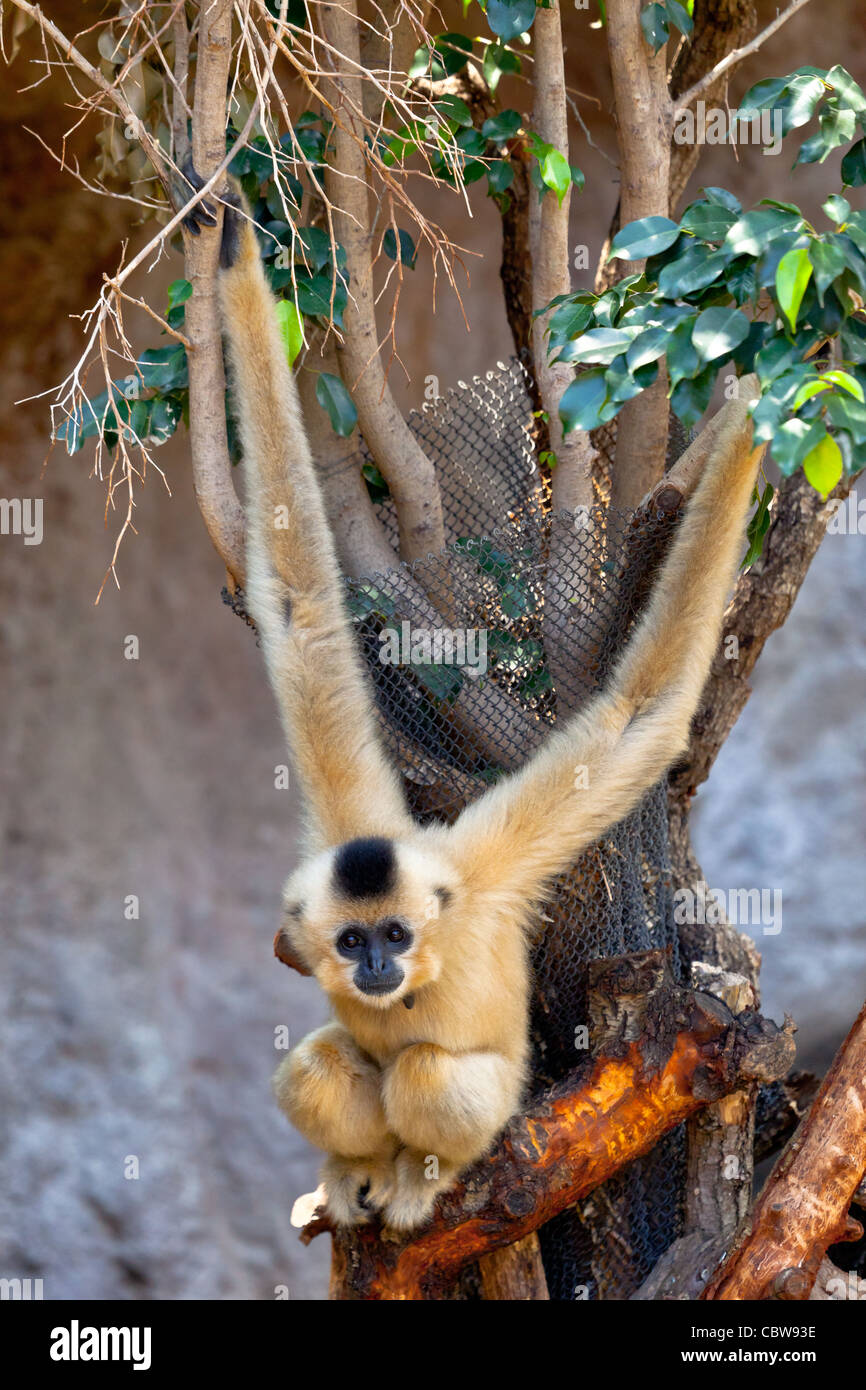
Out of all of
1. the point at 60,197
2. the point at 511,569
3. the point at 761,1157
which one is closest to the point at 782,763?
the point at 761,1157

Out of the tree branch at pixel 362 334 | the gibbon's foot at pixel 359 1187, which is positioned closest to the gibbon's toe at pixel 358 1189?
the gibbon's foot at pixel 359 1187

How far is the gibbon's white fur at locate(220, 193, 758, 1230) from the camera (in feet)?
10.0

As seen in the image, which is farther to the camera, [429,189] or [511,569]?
[429,189]

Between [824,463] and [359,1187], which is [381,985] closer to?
[359,1187]

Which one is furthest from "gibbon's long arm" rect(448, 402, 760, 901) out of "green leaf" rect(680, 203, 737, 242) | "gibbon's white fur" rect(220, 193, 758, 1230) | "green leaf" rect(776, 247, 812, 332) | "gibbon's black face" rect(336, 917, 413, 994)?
"green leaf" rect(776, 247, 812, 332)

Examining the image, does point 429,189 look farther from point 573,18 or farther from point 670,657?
point 670,657

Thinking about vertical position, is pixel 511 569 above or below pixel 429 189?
below

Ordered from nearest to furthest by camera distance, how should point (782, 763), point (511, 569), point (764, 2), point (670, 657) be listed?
point (670, 657) → point (511, 569) → point (764, 2) → point (782, 763)

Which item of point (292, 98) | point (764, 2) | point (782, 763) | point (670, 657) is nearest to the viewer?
point (670, 657)

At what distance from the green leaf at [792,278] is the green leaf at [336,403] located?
161cm

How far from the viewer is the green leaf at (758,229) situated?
2.23 meters

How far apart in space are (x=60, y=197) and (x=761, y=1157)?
547 centimetres

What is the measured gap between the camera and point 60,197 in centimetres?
589
